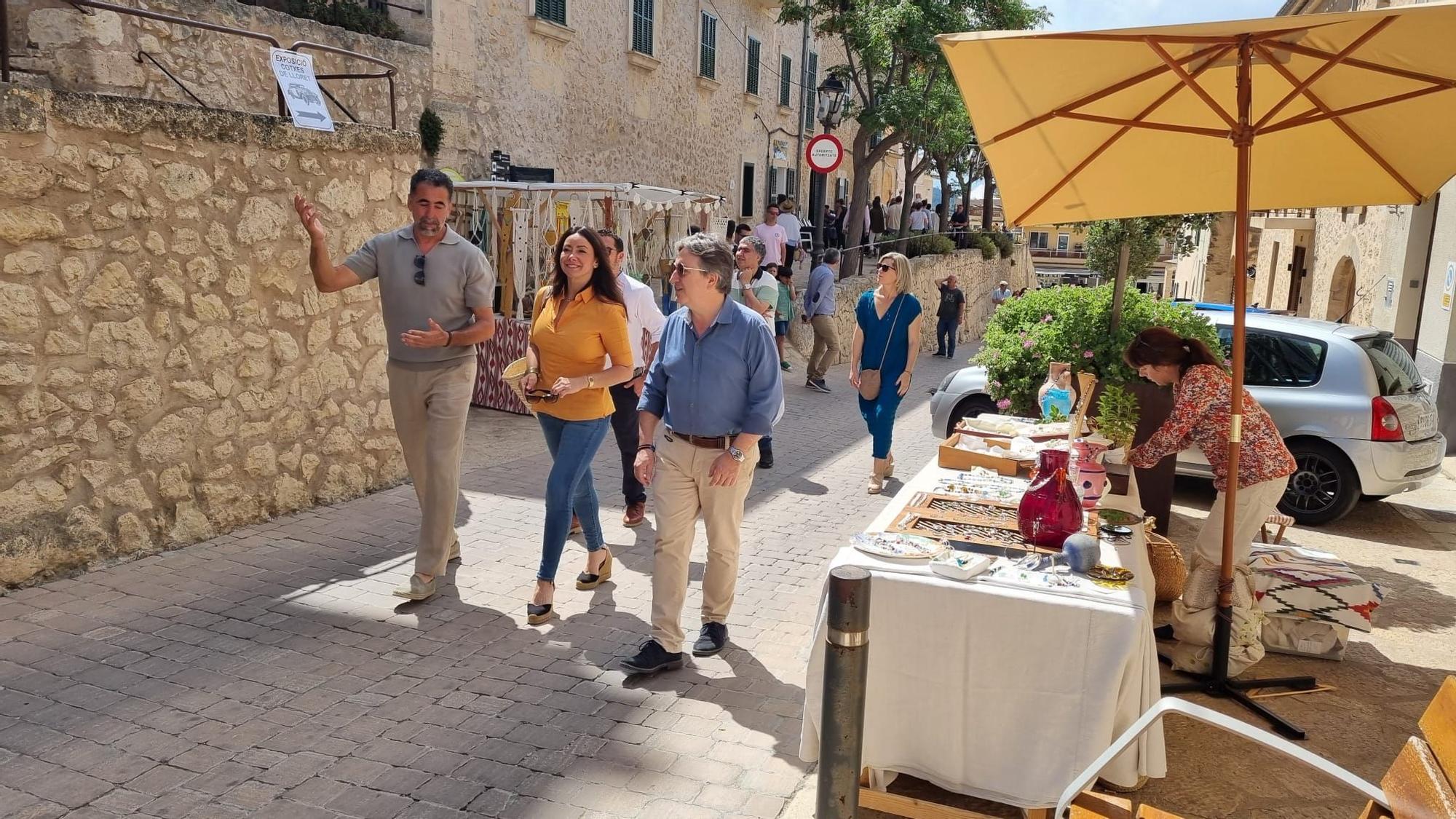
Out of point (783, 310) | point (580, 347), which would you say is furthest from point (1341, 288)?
point (580, 347)

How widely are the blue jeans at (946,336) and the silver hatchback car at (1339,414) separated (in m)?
12.8

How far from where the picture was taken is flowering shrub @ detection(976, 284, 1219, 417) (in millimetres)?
6969

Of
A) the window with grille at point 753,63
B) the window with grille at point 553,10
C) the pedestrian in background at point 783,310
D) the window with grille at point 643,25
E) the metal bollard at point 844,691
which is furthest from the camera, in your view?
the window with grille at point 753,63

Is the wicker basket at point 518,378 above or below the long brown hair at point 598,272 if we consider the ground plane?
below

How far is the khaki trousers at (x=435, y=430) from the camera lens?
16.2 feet

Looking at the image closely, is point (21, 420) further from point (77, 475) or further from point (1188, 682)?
point (1188, 682)

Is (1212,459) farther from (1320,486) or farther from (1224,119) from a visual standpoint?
(1320,486)

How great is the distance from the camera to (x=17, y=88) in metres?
4.60

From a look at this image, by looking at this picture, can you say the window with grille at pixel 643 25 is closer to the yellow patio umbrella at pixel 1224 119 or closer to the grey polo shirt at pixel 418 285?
the grey polo shirt at pixel 418 285

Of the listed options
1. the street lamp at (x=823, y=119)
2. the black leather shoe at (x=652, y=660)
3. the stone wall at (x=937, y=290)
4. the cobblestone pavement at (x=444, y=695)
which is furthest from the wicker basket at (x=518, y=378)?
the street lamp at (x=823, y=119)

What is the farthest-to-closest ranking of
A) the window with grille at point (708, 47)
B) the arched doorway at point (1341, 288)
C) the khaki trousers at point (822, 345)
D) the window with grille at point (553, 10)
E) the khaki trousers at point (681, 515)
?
the window with grille at point (708, 47) → the arched doorway at point (1341, 288) → the window with grille at point (553, 10) → the khaki trousers at point (822, 345) → the khaki trousers at point (681, 515)

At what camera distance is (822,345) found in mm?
13547

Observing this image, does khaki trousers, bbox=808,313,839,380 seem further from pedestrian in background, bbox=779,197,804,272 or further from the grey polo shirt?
the grey polo shirt

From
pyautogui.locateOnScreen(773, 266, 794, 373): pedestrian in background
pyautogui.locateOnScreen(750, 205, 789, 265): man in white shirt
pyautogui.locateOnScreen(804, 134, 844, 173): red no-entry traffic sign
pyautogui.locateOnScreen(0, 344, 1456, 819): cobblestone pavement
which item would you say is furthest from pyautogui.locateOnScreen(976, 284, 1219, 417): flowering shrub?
pyautogui.locateOnScreen(804, 134, 844, 173): red no-entry traffic sign
